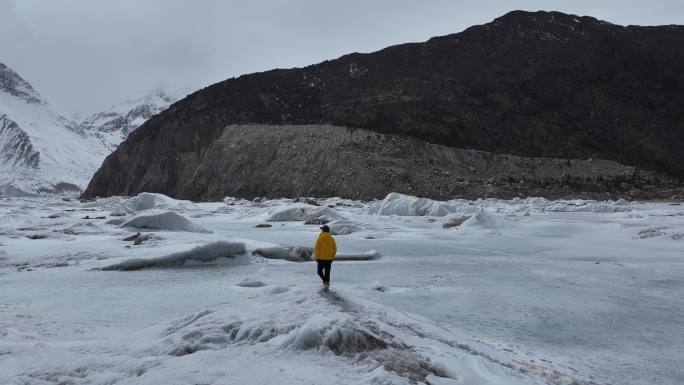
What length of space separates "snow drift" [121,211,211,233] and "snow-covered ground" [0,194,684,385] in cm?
263

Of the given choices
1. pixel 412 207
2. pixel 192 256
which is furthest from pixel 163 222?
pixel 412 207

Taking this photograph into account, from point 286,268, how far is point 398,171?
40.6 meters

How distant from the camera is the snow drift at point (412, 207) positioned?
26.1 meters

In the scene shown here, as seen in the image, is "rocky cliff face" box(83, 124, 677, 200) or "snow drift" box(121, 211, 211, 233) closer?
"snow drift" box(121, 211, 211, 233)

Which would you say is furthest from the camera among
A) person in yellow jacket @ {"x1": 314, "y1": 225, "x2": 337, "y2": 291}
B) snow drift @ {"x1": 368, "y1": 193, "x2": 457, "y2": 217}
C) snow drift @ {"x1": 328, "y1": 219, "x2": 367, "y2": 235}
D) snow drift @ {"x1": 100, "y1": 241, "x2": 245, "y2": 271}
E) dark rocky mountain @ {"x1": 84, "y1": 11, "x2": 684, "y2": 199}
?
dark rocky mountain @ {"x1": 84, "y1": 11, "x2": 684, "y2": 199}

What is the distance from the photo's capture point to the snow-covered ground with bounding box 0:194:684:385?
4180 millimetres

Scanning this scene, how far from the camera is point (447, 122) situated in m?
61.6

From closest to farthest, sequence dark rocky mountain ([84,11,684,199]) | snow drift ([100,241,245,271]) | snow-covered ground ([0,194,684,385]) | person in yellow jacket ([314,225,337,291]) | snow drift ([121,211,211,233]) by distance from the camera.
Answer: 1. snow-covered ground ([0,194,684,385])
2. person in yellow jacket ([314,225,337,291])
3. snow drift ([100,241,245,271])
4. snow drift ([121,211,211,233])
5. dark rocky mountain ([84,11,684,199])

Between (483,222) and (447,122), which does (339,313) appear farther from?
(447,122)

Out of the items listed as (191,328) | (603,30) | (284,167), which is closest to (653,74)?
(603,30)

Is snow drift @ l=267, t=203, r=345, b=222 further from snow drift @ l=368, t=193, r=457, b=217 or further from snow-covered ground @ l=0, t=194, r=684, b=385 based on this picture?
snow-covered ground @ l=0, t=194, r=684, b=385

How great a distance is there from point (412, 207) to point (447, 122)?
36.6 meters

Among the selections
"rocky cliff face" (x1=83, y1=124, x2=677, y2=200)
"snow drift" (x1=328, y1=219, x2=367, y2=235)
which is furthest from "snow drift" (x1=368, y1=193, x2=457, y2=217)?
"rocky cliff face" (x1=83, y1=124, x2=677, y2=200)

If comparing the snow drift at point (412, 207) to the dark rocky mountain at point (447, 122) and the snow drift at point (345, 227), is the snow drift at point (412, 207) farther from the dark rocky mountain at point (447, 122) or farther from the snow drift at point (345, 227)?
the dark rocky mountain at point (447, 122)
